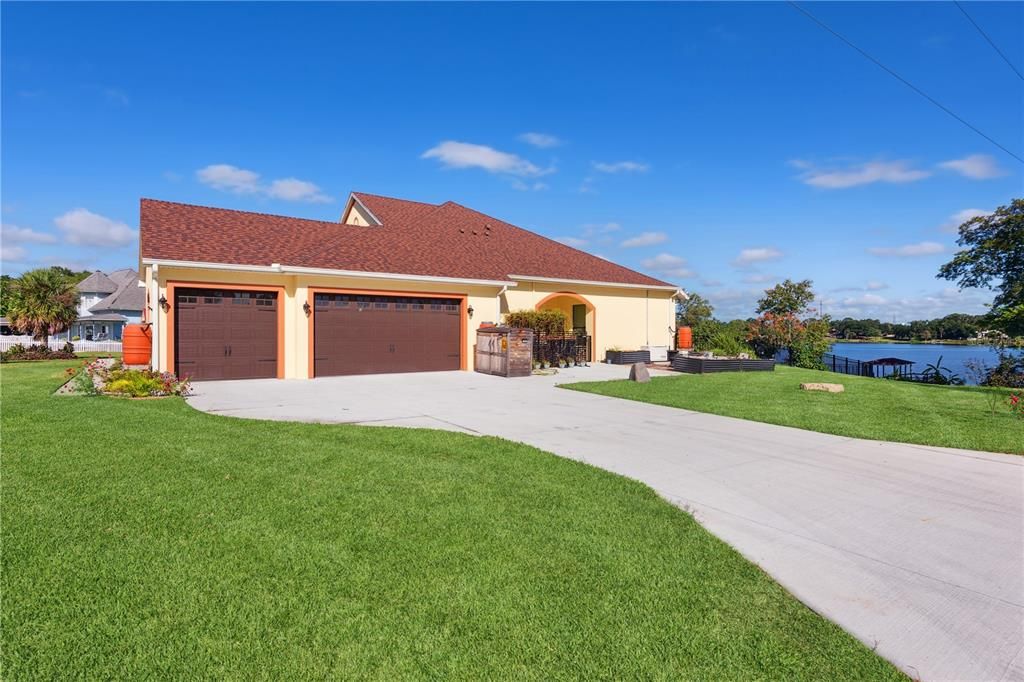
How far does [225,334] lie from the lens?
13484 millimetres

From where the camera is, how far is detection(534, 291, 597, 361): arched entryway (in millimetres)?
20128

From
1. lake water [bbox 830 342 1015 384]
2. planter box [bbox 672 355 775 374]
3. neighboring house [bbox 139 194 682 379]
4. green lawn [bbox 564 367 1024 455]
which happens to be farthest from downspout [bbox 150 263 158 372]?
lake water [bbox 830 342 1015 384]

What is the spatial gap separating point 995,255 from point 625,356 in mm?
21268

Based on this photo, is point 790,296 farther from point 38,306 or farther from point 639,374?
point 38,306

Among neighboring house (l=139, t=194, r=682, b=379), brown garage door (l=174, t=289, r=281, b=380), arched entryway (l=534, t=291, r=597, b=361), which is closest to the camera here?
brown garage door (l=174, t=289, r=281, b=380)

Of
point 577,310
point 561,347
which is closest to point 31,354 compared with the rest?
point 561,347

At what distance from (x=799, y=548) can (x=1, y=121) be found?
12101mm

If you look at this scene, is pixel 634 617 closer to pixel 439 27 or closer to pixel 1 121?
pixel 1 121

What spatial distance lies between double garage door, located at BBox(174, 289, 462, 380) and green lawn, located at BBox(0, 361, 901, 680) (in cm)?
854

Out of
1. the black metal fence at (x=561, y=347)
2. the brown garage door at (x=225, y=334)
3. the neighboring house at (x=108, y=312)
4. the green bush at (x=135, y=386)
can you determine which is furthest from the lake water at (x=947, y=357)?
the neighboring house at (x=108, y=312)

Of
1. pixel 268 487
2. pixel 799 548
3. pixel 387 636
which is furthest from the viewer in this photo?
pixel 268 487

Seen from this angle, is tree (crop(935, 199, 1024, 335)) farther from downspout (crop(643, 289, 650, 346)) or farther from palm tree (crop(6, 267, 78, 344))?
palm tree (crop(6, 267, 78, 344))

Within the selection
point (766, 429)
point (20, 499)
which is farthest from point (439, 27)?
point (20, 499)

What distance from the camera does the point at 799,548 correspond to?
3699 mm
